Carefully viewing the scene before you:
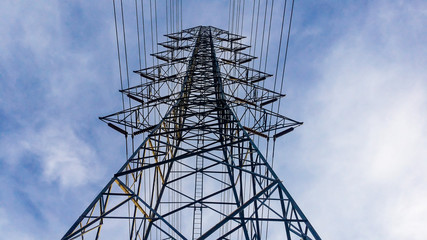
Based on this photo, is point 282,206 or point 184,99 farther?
point 184,99

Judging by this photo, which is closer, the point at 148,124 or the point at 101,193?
the point at 101,193

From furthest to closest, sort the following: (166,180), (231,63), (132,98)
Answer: (231,63) < (132,98) < (166,180)

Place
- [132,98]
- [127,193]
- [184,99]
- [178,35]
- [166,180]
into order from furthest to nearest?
[178,35] → [132,98] → [184,99] → [166,180] → [127,193]

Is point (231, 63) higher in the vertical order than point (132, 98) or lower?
higher

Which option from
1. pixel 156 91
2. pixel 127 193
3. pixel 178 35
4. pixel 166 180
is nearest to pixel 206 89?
pixel 156 91

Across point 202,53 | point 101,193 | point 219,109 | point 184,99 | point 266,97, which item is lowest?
point 101,193

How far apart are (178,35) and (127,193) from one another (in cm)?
1582

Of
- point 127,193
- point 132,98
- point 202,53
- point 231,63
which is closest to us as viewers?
point 127,193

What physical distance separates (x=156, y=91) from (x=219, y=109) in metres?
4.33

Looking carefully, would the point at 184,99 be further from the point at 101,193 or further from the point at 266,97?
the point at 101,193

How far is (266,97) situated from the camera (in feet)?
42.2

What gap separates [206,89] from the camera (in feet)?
36.8

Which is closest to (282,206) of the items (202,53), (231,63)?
(202,53)

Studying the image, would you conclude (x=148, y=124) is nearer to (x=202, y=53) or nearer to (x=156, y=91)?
(x=156, y=91)
